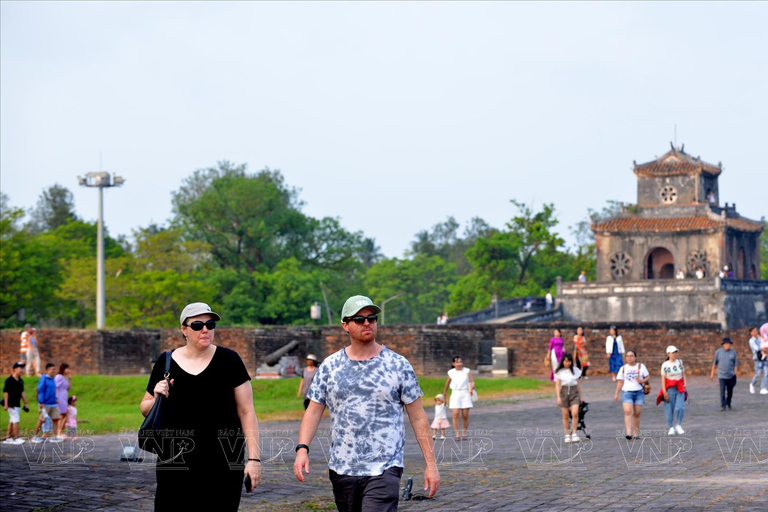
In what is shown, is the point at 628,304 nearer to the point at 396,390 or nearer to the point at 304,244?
the point at 304,244

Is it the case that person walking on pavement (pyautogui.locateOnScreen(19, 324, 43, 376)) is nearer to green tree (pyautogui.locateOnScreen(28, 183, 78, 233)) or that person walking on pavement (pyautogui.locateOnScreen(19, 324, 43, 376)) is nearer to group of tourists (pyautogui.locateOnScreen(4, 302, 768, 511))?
group of tourists (pyautogui.locateOnScreen(4, 302, 768, 511))

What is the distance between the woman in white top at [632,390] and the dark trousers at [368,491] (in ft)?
32.0

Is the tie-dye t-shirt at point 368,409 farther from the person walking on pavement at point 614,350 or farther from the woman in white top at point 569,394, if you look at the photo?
the person walking on pavement at point 614,350

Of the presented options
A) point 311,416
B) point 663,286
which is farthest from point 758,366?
point 663,286

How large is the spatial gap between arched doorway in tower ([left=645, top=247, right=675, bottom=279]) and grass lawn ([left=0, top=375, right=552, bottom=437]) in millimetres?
29447

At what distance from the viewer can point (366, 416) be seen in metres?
6.18

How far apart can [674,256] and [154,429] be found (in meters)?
52.5

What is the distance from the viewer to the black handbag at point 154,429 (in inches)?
241

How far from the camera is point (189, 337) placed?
6.30 meters

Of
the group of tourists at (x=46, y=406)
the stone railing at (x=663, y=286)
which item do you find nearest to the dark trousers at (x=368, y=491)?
the group of tourists at (x=46, y=406)

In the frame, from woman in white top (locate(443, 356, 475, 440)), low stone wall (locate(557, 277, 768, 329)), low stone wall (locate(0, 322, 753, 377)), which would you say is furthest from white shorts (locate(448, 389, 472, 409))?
low stone wall (locate(557, 277, 768, 329))

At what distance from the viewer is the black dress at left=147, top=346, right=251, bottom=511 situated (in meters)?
6.10

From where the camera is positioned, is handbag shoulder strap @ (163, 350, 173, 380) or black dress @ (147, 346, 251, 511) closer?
black dress @ (147, 346, 251, 511)

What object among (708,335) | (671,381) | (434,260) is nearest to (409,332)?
(708,335)
